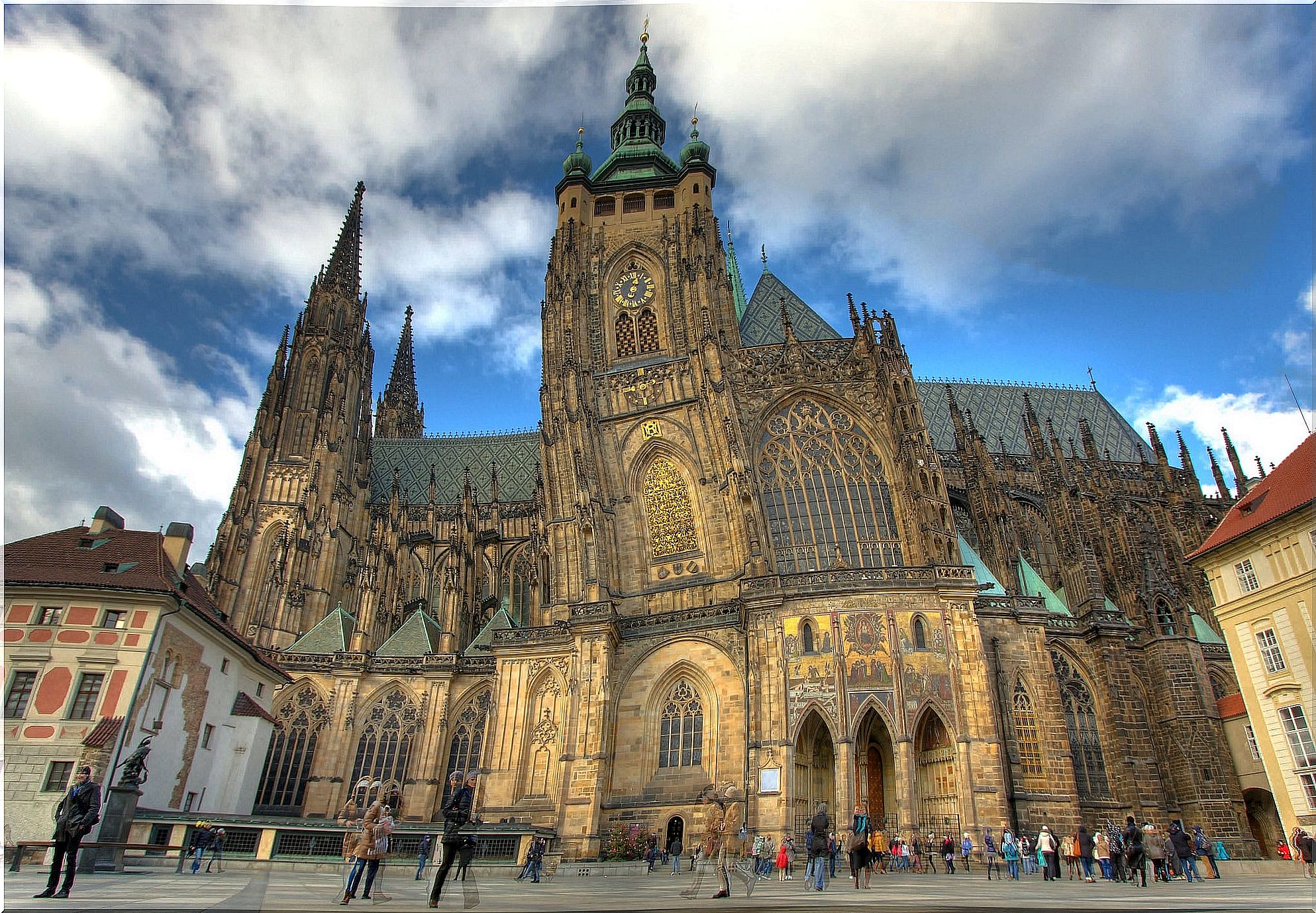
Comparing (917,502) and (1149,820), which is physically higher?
(917,502)

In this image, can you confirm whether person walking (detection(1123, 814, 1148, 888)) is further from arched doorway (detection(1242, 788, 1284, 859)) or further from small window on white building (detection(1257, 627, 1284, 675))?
arched doorway (detection(1242, 788, 1284, 859))

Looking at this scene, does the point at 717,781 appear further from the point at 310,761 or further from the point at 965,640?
the point at 310,761

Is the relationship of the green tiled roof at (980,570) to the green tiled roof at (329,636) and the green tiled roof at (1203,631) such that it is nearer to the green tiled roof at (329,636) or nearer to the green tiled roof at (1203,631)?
the green tiled roof at (1203,631)

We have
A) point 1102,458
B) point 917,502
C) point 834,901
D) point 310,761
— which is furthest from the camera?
point 1102,458

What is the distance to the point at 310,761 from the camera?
35.2 m

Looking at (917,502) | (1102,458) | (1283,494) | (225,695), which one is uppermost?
(1102,458)

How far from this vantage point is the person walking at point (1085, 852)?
19938 mm

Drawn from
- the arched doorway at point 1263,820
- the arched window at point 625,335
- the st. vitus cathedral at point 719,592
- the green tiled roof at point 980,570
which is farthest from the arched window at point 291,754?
the arched doorway at point 1263,820

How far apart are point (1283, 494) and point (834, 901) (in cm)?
2151

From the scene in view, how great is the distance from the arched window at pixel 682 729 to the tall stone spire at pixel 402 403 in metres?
42.2

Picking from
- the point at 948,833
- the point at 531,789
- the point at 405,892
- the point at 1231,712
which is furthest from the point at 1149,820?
the point at 405,892

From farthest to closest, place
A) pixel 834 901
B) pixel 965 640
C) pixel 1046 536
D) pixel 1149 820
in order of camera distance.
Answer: pixel 1046 536
pixel 1149 820
pixel 965 640
pixel 834 901

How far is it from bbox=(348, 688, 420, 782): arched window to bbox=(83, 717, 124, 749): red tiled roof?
15487mm

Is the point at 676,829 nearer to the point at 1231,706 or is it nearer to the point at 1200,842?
the point at 1200,842
